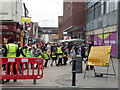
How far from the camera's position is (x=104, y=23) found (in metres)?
25.3

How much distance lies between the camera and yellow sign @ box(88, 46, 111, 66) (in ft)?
29.3

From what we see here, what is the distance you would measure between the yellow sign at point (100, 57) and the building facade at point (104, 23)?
12588 mm

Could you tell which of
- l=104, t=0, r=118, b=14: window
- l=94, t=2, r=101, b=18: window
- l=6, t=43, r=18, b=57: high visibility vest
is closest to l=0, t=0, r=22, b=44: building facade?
l=94, t=2, r=101, b=18: window

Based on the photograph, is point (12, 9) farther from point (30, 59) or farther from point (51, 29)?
point (51, 29)

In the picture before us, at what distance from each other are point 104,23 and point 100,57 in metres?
17.0

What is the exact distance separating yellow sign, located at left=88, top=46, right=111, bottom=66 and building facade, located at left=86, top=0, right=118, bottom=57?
1259 centimetres

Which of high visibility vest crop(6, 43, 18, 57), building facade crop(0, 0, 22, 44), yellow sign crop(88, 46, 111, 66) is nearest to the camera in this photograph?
high visibility vest crop(6, 43, 18, 57)

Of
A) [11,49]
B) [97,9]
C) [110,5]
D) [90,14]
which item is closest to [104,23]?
[110,5]

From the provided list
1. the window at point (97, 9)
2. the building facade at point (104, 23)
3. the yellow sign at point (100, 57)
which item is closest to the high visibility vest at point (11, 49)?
the yellow sign at point (100, 57)

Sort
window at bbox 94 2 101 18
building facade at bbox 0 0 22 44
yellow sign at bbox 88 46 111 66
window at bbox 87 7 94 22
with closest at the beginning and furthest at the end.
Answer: yellow sign at bbox 88 46 111 66
window at bbox 94 2 101 18
building facade at bbox 0 0 22 44
window at bbox 87 7 94 22

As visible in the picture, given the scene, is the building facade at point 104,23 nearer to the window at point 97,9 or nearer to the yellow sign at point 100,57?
the window at point 97,9

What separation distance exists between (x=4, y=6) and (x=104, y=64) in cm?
2585

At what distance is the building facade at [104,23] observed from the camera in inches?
858

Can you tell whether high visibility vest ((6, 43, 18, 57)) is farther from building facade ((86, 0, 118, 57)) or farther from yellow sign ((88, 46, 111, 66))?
building facade ((86, 0, 118, 57))
